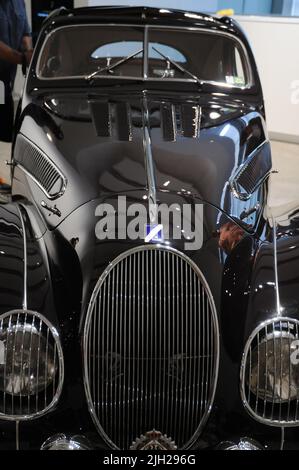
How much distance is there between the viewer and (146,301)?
6.24 feet

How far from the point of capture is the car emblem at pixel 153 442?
1869 mm

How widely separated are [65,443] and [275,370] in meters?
0.71

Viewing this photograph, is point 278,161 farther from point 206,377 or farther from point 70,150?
point 206,377

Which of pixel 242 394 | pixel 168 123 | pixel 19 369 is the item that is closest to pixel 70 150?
pixel 168 123

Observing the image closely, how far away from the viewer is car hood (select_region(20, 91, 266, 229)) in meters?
2.24

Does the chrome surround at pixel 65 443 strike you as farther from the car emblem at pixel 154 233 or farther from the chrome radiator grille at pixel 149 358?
the car emblem at pixel 154 233

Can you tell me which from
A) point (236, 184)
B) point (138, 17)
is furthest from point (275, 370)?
point (138, 17)

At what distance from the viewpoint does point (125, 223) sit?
6.82 feet

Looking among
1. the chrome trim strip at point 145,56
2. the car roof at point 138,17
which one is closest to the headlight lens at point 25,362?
the chrome trim strip at point 145,56

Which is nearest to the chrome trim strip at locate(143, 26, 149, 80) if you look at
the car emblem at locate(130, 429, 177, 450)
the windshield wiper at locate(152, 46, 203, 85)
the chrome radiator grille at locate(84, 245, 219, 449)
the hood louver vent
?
the windshield wiper at locate(152, 46, 203, 85)

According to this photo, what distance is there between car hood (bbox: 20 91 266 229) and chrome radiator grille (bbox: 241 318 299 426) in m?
0.55

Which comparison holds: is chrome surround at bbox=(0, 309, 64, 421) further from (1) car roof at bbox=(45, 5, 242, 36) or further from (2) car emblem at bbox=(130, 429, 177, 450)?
(1) car roof at bbox=(45, 5, 242, 36)

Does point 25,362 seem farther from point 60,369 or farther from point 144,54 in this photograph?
point 144,54

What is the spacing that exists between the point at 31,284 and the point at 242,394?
0.80 m
